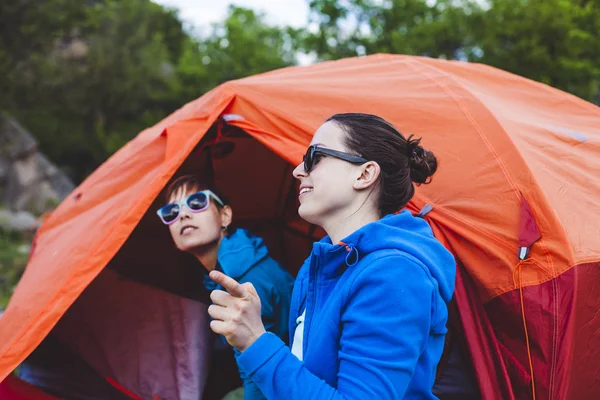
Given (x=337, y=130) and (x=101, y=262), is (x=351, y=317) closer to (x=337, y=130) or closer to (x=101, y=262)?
(x=337, y=130)

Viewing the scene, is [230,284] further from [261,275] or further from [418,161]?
[261,275]

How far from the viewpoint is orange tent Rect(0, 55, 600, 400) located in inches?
81.0

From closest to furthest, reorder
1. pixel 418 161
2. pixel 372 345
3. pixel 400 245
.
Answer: pixel 372 345 < pixel 400 245 < pixel 418 161

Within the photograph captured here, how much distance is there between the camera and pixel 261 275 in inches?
104

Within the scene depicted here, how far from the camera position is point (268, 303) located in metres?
2.56

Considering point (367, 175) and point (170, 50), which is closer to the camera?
point (367, 175)

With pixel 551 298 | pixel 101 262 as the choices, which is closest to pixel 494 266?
pixel 551 298

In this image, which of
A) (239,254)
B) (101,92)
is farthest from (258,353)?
(101,92)

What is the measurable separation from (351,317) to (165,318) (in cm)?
235

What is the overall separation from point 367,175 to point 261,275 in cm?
121

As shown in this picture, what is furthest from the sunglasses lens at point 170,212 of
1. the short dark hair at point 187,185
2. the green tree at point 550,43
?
the green tree at point 550,43

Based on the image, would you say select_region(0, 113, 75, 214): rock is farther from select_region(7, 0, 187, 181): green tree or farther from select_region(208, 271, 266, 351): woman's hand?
select_region(208, 271, 266, 351): woman's hand

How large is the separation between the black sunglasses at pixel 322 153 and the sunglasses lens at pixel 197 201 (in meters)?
1.30

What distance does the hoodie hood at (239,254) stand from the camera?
2590 mm
